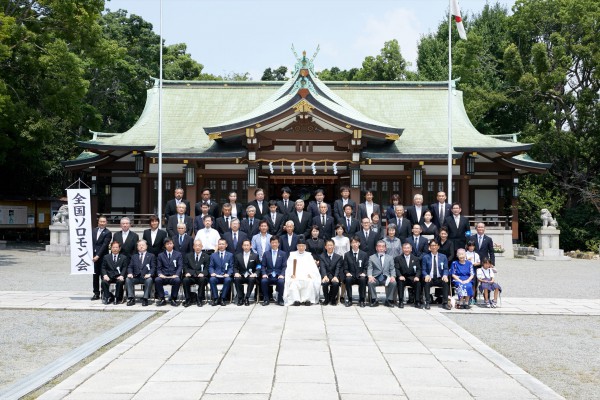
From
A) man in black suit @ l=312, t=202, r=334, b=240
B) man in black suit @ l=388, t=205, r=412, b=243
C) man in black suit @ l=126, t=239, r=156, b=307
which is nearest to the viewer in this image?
man in black suit @ l=126, t=239, r=156, b=307

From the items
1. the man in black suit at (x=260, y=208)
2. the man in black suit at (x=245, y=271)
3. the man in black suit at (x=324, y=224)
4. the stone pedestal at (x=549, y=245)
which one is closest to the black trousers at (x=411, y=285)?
the man in black suit at (x=324, y=224)

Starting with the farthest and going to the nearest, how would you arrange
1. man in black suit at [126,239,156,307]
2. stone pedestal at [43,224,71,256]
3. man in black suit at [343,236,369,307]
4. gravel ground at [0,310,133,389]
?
stone pedestal at [43,224,71,256]
man in black suit at [343,236,369,307]
man in black suit at [126,239,156,307]
gravel ground at [0,310,133,389]

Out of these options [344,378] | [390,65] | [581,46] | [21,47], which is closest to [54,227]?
[21,47]

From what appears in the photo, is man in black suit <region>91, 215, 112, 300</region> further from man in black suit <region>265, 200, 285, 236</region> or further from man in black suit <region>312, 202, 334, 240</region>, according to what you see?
man in black suit <region>312, 202, 334, 240</region>

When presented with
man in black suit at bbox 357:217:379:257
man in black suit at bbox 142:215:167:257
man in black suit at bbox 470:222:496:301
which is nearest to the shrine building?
man in black suit at bbox 357:217:379:257

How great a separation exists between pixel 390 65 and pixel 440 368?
38.9 meters

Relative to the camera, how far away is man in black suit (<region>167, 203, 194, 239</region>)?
40.5ft

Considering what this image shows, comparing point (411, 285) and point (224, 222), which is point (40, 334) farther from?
point (411, 285)

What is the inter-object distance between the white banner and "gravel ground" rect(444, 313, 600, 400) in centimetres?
664

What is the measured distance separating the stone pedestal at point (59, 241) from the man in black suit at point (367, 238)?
14.5m

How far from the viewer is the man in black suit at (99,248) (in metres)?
11.6

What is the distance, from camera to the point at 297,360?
6.64m

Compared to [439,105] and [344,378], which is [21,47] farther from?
[344,378]

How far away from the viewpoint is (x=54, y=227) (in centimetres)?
2269
